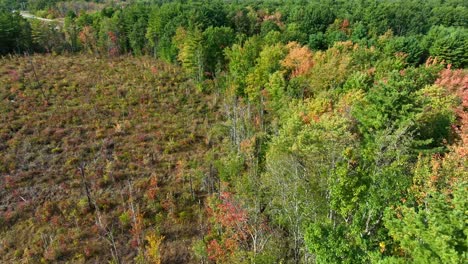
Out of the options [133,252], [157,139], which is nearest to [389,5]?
[157,139]

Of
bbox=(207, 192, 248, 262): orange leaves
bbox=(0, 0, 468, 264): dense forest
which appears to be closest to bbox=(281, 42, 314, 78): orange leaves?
bbox=(0, 0, 468, 264): dense forest

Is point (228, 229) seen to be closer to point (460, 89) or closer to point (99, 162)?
point (99, 162)

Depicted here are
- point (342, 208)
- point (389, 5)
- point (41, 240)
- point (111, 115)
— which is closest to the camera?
point (342, 208)

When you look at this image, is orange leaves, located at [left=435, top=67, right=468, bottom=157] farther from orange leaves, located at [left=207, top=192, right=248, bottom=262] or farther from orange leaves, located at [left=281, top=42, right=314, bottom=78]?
orange leaves, located at [left=207, top=192, right=248, bottom=262]

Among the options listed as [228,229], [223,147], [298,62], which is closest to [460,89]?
[298,62]

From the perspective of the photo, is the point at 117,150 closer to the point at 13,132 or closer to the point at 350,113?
the point at 13,132

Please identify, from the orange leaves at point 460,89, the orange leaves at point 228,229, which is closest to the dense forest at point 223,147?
the orange leaves at point 228,229

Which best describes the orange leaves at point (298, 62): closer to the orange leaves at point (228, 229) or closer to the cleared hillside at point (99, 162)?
the cleared hillside at point (99, 162)
